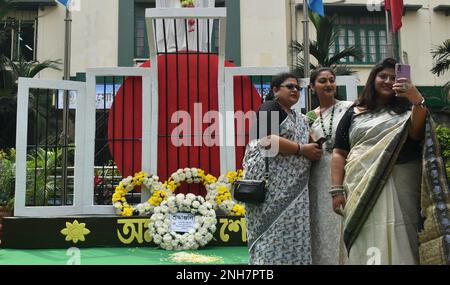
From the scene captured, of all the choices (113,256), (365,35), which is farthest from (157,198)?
(365,35)

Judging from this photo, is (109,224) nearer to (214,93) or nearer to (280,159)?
(214,93)

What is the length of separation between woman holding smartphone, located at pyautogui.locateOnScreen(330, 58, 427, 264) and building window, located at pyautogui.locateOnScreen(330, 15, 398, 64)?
11.5 metres

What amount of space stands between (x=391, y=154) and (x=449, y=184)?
28 cm

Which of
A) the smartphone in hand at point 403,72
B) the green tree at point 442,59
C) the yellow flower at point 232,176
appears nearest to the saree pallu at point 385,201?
the smartphone in hand at point 403,72

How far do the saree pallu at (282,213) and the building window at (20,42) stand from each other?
10698 mm

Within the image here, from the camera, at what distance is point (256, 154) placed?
2637 millimetres

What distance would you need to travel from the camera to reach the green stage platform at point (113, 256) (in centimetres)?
393

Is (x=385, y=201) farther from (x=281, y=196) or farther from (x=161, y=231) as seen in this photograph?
(x=161, y=231)

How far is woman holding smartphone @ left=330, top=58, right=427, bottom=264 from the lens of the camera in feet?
6.77

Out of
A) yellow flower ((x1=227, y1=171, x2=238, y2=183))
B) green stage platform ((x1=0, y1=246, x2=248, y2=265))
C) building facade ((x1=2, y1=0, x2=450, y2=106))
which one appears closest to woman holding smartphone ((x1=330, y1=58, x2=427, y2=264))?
green stage platform ((x1=0, y1=246, x2=248, y2=265))

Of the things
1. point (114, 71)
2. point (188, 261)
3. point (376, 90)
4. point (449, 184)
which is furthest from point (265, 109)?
point (114, 71)

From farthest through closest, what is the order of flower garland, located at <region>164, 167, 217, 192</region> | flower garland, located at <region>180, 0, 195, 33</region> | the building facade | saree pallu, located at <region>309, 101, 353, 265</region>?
the building facade, flower garland, located at <region>180, 0, 195, 33</region>, flower garland, located at <region>164, 167, 217, 192</region>, saree pallu, located at <region>309, 101, 353, 265</region>

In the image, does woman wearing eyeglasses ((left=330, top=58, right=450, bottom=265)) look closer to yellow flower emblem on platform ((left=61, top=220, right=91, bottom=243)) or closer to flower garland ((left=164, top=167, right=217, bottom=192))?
flower garland ((left=164, top=167, right=217, bottom=192))

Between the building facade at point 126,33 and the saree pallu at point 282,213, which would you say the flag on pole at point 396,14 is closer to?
the saree pallu at point 282,213
